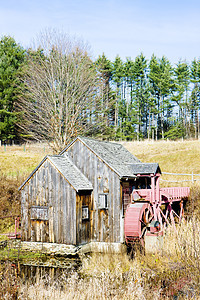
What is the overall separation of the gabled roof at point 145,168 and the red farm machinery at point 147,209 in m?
0.29

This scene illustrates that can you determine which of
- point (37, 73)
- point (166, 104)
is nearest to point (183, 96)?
point (166, 104)

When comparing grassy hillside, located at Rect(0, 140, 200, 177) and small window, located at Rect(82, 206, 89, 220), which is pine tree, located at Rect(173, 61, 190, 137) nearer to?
grassy hillside, located at Rect(0, 140, 200, 177)

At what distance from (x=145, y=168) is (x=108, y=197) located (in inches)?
112

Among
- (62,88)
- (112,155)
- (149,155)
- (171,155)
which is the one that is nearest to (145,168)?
(112,155)

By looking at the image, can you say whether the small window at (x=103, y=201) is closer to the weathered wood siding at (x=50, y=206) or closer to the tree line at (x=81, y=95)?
the weathered wood siding at (x=50, y=206)

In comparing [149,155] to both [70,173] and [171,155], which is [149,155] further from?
[70,173]

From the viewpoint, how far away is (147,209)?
20.8 metres

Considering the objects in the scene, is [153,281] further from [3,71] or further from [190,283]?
[3,71]

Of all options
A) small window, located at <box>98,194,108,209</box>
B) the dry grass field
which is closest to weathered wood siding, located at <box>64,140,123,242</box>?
small window, located at <box>98,194,108,209</box>

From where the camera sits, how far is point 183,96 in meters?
60.4

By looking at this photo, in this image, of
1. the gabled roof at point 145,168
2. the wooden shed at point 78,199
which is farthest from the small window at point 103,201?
the gabled roof at point 145,168

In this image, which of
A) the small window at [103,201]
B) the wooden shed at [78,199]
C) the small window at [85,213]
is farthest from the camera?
the small window at [103,201]

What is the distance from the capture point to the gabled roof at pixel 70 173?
18.5m

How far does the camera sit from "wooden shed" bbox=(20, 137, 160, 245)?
18328 mm
